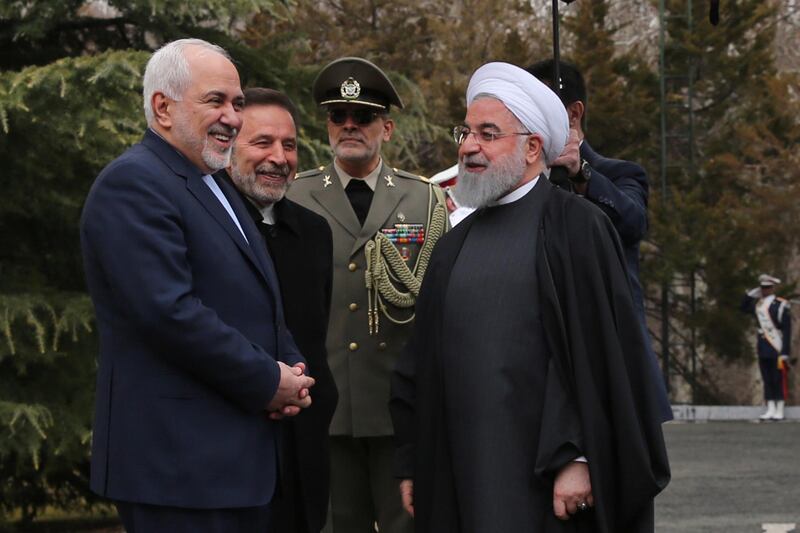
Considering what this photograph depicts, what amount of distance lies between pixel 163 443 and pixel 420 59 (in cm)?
2333

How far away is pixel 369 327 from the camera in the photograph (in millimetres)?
6250

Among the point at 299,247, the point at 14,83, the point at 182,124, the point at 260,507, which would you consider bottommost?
the point at 260,507

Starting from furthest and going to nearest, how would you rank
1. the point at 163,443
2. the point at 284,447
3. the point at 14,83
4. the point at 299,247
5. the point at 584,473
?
the point at 14,83 → the point at 299,247 → the point at 284,447 → the point at 584,473 → the point at 163,443

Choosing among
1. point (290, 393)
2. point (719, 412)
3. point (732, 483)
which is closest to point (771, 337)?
point (719, 412)

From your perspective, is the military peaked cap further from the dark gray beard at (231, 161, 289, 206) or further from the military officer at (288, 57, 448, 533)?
the dark gray beard at (231, 161, 289, 206)

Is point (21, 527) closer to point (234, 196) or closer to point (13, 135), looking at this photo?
point (13, 135)

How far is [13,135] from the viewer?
10.7 m

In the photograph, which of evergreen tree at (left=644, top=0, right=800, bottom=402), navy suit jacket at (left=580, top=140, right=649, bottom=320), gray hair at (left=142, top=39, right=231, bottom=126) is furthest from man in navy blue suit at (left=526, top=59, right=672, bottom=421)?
evergreen tree at (left=644, top=0, right=800, bottom=402)

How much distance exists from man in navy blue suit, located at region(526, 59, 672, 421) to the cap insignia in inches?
25.9

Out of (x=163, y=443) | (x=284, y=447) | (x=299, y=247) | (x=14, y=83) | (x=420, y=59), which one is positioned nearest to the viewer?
(x=163, y=443)

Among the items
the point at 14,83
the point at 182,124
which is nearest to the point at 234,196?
the point at 182,124

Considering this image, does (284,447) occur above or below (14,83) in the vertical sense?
below

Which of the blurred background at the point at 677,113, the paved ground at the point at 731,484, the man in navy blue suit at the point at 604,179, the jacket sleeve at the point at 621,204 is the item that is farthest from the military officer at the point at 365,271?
the blurred background at the point at 677,113

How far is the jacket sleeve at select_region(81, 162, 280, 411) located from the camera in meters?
4.43
